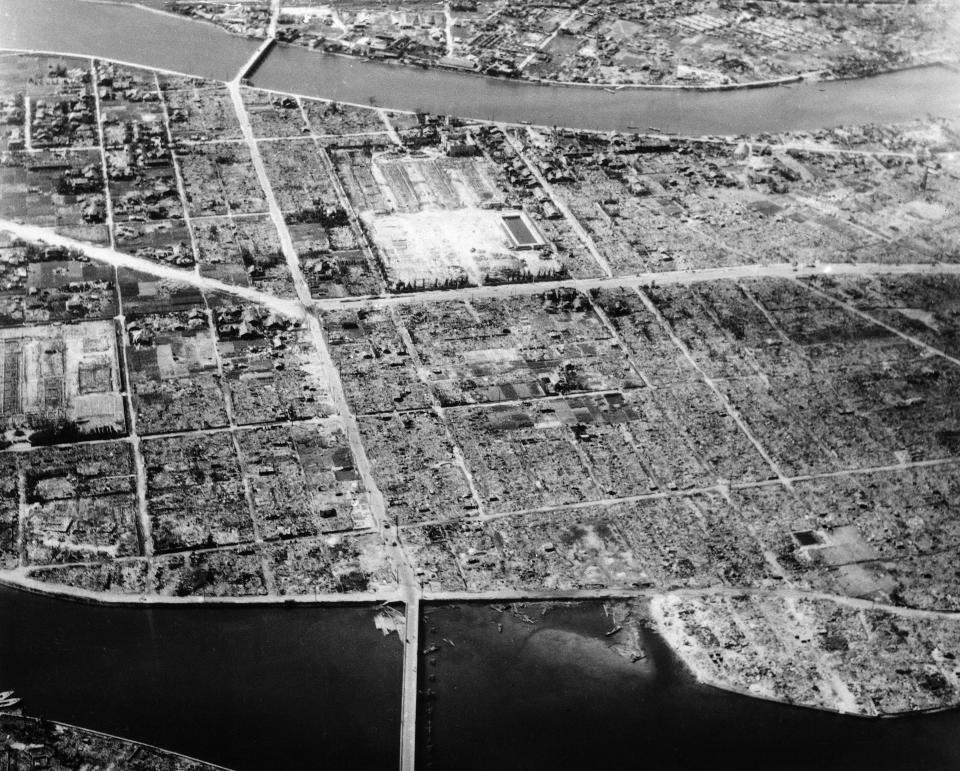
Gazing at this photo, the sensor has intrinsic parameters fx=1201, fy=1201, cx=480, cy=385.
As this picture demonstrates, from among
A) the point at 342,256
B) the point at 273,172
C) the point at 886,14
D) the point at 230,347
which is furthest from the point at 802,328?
the point at 886,14

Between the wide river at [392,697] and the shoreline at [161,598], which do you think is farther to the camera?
the shoreline at [161,598]

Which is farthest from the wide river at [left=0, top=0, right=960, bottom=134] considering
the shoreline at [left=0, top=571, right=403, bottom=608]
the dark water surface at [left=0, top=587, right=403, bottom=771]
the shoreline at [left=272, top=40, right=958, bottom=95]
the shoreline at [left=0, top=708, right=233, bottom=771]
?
the shoreline at [left=0, top=708, right=233, bottom=771]

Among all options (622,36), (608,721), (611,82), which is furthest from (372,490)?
(622,36)

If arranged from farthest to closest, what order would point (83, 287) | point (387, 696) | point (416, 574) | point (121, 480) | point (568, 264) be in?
point (568, 264), point (83, 287), point (121, 480), point (416, 574), point (387, 696)

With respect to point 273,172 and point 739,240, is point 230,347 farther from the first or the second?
point 739,240

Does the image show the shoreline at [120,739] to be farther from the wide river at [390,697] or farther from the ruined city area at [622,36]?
the ruined city area at [622,36]

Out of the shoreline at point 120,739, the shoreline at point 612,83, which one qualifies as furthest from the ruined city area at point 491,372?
the shoreline at point 612,83
